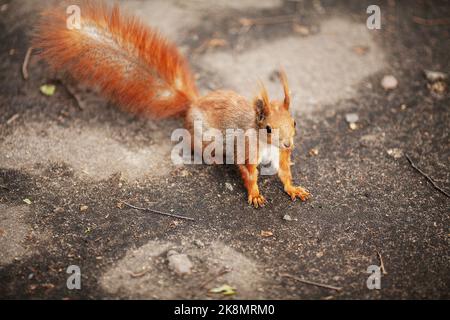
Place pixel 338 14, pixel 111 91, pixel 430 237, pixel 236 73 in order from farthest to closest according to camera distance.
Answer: pixel 338 14 → pixel 236 73 → pixel 111 91 → pixel 430 237

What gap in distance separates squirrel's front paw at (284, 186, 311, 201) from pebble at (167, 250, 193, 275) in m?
0.93

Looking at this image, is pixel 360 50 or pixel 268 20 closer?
pixel 360 50

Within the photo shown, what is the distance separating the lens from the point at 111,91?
3.17 meters

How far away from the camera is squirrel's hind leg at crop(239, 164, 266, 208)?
298cm

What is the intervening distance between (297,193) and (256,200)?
319mm

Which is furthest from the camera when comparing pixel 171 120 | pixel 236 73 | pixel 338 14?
pixel 338 14

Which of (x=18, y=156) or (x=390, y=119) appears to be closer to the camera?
(x=18, y=156)

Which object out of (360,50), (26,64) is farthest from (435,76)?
(26,64)

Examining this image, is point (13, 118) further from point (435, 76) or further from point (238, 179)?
point (435, 76)

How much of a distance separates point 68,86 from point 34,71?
0.36m

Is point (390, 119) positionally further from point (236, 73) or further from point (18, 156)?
point (18, 156)

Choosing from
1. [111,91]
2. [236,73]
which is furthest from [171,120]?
[236,73]

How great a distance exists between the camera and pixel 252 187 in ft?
9.86

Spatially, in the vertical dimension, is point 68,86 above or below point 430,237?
above
